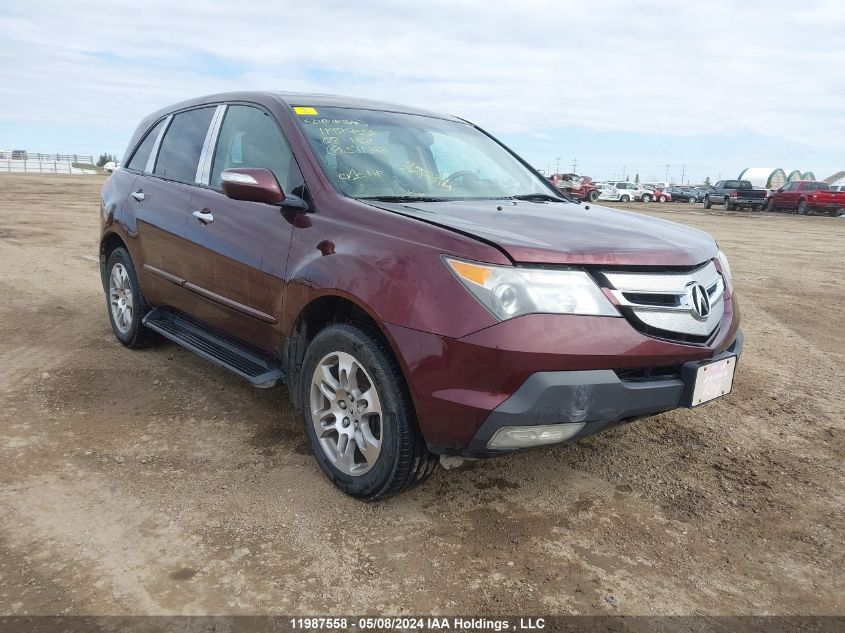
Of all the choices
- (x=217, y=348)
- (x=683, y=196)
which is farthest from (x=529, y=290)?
(x=683, y=196)

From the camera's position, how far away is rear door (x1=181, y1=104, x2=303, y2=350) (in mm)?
3330

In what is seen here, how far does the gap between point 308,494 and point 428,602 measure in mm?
908

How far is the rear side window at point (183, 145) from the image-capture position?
13.9 feet

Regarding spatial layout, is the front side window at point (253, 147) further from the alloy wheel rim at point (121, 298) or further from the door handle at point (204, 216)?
the alloy wheel rim at point (121, 298)

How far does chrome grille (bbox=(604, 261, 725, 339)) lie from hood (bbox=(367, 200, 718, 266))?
0.19 feet

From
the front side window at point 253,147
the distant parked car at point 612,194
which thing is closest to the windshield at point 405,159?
the front side window at point 253,147

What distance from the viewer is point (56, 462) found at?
3.27 meters

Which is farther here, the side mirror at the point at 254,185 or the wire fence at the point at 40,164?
the wire fence at the point at 40,164

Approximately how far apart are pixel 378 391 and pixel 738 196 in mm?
34660

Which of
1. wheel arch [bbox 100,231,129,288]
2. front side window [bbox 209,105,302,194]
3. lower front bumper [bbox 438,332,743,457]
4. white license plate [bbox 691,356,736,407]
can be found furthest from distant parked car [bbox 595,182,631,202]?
lower front bumper [bbox 438,332,743,457]

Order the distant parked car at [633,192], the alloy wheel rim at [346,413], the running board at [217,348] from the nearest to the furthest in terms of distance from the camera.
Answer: the alloy wheel rim at [346,413]
the running board at [217,348]
the distant parked car at [633,192]

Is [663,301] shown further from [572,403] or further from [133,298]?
[133,298]

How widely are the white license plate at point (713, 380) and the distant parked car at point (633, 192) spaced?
42206mm

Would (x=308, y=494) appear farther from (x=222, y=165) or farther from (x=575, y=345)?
(x=222, y=165)
